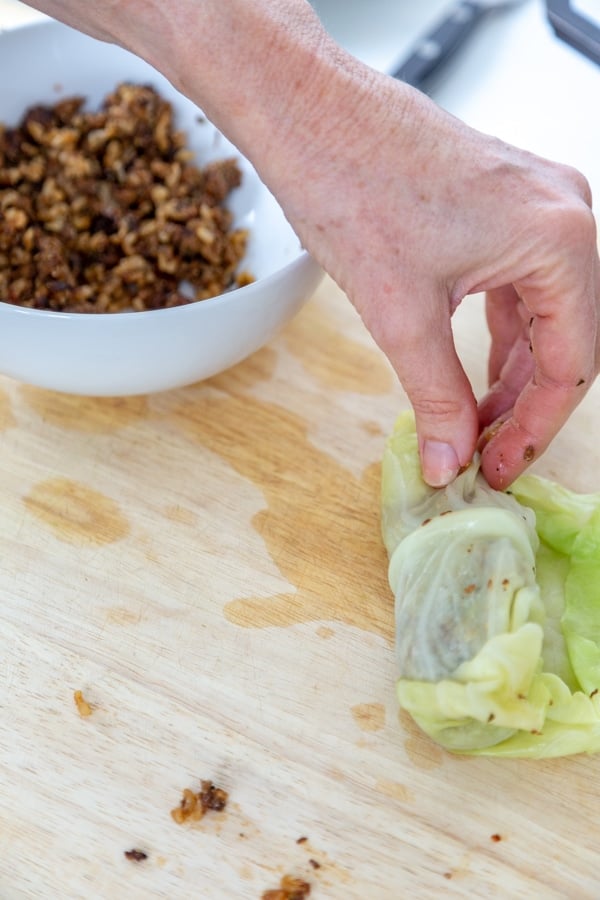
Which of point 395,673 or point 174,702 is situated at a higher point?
point 395,673

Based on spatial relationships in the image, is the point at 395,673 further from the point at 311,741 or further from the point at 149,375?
the point at 149,375

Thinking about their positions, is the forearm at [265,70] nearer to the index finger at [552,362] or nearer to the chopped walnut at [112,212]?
the index finger at [552,362]

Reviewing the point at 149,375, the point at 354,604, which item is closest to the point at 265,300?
the point at 149,375

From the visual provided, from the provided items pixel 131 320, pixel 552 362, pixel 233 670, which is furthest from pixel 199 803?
pixel 552 362

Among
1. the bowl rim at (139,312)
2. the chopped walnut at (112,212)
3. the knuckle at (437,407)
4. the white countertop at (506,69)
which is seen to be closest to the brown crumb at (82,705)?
the bowl rim at (139,312)

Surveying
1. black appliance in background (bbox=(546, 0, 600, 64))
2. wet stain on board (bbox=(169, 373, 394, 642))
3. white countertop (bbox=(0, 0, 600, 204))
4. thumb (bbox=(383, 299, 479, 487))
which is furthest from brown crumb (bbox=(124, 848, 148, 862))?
white countertop (bbox=(0, 0, 600, 204))

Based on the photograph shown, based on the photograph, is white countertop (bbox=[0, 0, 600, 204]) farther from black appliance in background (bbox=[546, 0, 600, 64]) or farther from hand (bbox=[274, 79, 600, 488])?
hand (bbox=[274, 79, 600, 488])
